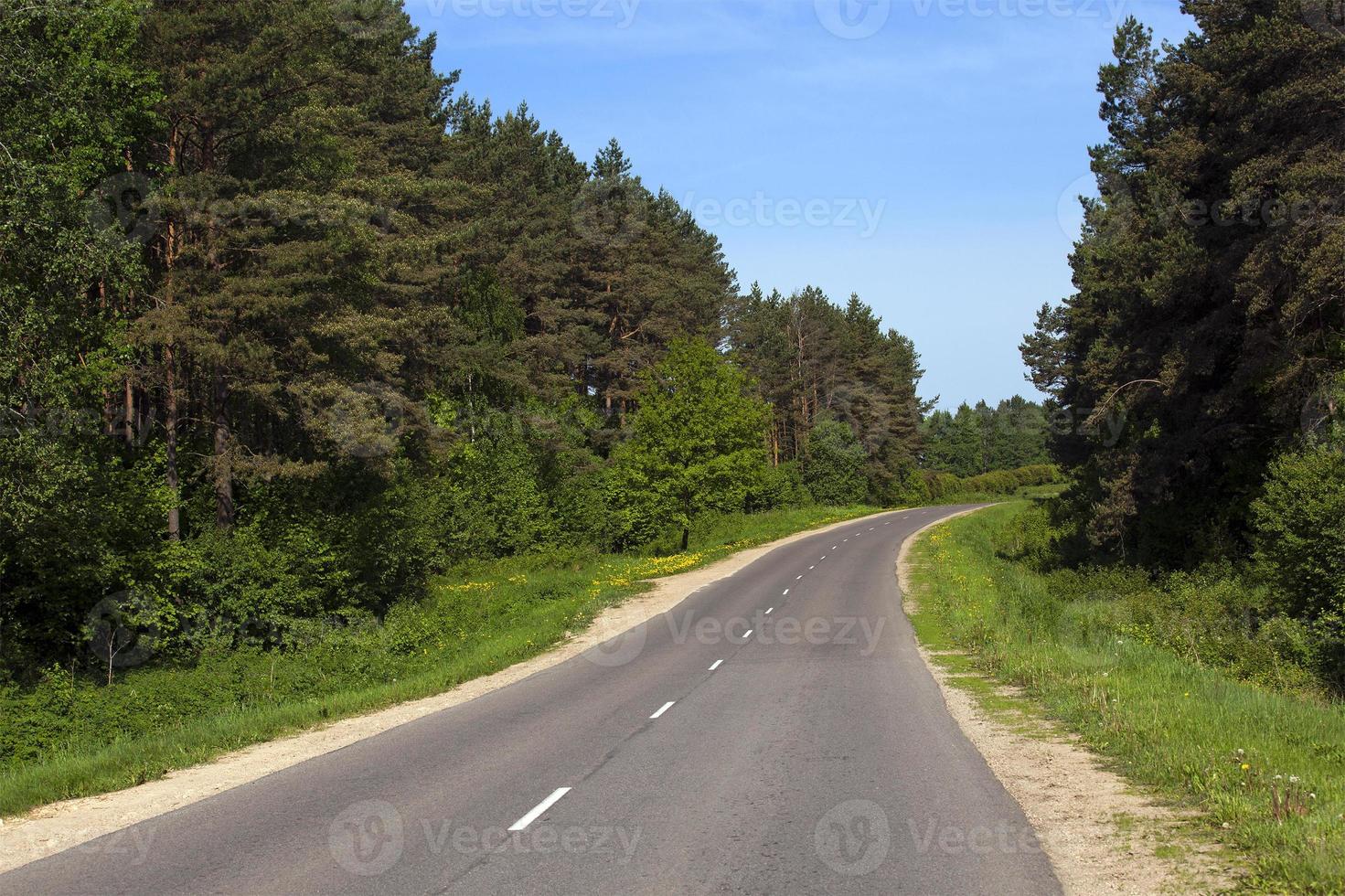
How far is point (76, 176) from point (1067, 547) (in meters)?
44.2

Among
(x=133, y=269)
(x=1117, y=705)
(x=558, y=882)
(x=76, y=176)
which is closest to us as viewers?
(x=558, y=882)

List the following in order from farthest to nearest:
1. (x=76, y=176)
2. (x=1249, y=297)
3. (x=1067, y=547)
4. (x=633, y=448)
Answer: (x=633, y=448), (x=1067, y=547), (x=1249, y=297), (x=76, y=176)

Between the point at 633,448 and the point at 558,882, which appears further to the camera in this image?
the point at 633,448

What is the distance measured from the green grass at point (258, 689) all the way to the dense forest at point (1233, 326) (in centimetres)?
1694

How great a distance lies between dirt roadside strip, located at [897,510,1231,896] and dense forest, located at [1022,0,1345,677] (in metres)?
12.1

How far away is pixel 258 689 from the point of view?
67.1 feet

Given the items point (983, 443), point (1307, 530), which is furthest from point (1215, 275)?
point (983, 443)

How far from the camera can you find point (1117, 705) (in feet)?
42.8

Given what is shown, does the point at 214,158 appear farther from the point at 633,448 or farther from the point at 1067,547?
the point at 1067,547

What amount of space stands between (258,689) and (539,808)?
1327 centimetres

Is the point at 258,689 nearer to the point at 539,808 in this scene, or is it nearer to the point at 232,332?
the point at 232,332

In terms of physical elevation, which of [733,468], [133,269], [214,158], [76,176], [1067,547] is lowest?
[1067,547]

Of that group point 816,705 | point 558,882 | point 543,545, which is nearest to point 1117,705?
point 816,705

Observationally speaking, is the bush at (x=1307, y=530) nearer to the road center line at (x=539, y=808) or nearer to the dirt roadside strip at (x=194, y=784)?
the dirt roadside strip at (x=194, y=784)
